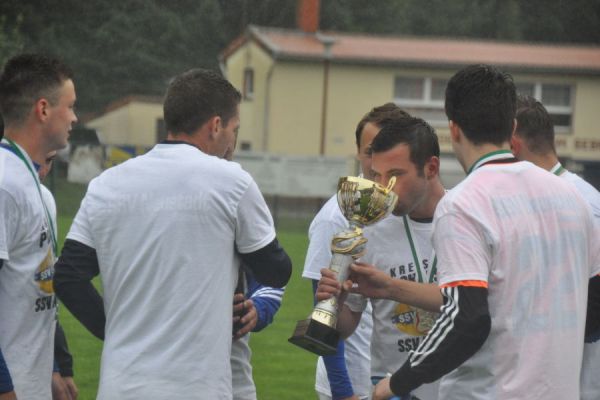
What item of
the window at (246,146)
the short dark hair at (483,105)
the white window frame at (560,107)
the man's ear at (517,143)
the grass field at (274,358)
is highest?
the short dark hair at (483,105)

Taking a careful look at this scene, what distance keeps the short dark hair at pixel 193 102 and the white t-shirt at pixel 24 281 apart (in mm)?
609

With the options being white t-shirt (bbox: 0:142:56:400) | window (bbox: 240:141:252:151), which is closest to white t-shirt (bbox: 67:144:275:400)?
white t-shirt (bbox: 0:142:56:400)

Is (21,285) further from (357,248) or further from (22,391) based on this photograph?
(357,248)

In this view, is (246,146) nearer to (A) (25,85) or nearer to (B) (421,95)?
(B) (421,95)

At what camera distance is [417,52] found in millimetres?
40250

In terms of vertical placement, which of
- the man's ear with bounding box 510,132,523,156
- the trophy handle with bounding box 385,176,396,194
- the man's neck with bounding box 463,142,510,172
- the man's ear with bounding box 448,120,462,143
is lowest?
the trophy handle with bounding box 385,176,396,194

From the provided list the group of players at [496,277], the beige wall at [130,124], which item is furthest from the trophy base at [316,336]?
the beige wall at [130,124]

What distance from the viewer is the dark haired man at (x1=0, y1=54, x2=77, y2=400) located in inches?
155

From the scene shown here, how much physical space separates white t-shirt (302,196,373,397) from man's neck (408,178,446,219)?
1.80 ft

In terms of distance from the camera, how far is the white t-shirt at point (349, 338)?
4.80 metres

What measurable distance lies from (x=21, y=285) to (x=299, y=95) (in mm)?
35433

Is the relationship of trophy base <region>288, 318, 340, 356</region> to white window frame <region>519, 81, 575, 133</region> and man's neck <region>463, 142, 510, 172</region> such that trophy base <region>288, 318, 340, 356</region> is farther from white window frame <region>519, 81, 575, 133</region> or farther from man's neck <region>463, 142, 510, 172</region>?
white window frame <region>519, 81, 575, 133</region>

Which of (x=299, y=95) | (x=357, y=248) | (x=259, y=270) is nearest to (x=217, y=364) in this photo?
(x=259, y=270)

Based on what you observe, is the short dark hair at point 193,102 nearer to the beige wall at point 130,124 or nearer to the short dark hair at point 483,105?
the short dark hair at point 483,105
